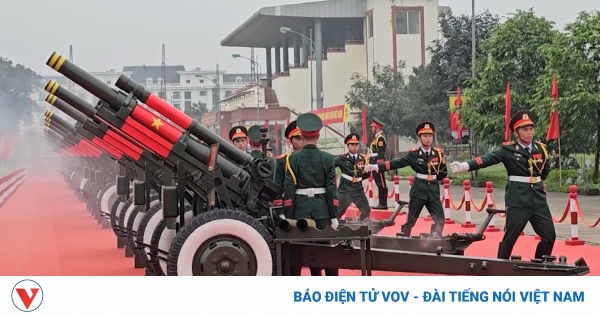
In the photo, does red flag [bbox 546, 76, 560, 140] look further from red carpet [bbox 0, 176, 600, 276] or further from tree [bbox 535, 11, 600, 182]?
red carpet [bbox 0, 176, 600, 276]

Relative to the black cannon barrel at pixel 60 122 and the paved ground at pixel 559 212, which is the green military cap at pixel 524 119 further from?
the black cannon barrel at pixel 60 122

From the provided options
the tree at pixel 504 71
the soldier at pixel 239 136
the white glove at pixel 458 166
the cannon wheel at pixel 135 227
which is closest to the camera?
the white glove at pixel 458 166

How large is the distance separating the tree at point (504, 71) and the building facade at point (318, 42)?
20.3 ft

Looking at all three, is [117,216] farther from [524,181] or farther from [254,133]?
[524,181]

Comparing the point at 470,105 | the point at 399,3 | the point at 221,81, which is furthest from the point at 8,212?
the point at 470,105

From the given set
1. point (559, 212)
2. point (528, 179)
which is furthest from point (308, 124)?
point (559, 212)

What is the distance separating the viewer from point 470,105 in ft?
55.4

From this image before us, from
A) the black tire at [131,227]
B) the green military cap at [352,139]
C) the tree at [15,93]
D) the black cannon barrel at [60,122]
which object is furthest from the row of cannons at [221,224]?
the green military cap at [352,139]

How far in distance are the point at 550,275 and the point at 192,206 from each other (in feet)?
7.07

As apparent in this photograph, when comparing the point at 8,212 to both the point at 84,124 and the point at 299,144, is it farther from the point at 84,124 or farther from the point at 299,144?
the point at 299,144

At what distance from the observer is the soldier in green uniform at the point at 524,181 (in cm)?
580
